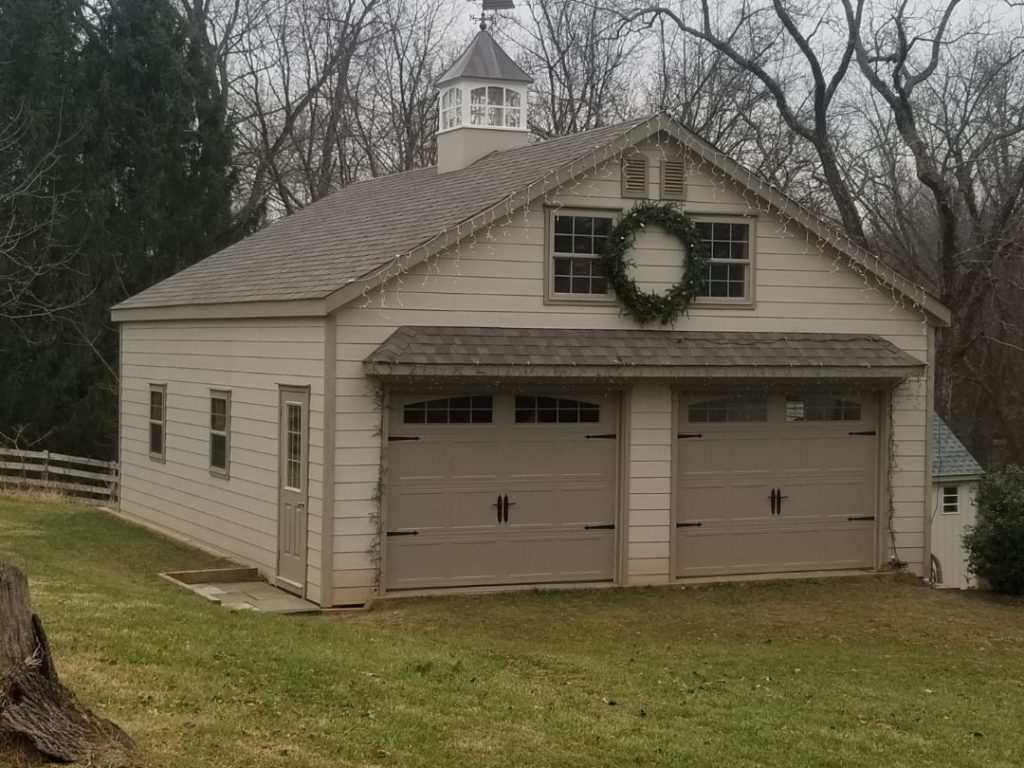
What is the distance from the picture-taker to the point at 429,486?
47.3 feet

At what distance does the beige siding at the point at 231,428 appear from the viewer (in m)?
14.3

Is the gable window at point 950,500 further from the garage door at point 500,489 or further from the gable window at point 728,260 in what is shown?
the garage door at point 500,489

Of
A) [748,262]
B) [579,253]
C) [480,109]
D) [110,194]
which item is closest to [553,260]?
[579,253]

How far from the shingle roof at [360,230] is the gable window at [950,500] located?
13501 mm

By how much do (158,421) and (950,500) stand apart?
16.4 metres

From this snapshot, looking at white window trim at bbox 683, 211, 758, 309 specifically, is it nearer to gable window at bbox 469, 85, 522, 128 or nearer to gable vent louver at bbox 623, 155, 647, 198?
gable vent louver at bbox 623, 155, 647, 198

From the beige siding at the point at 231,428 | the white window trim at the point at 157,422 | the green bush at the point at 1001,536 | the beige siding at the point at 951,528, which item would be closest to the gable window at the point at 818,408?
the green bush at the point at 1001,536

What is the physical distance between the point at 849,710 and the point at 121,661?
16.7 feet

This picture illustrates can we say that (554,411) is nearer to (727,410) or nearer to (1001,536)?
(727,410)

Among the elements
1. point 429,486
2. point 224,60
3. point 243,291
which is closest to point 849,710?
point 429,486

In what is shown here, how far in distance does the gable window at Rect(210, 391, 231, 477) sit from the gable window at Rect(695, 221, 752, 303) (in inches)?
248

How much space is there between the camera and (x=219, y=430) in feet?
57.0

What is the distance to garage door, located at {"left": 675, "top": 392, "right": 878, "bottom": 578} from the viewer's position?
15.5 metres

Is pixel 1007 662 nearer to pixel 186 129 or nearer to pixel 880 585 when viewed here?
pixel 880 585
